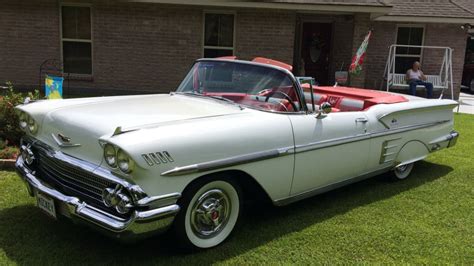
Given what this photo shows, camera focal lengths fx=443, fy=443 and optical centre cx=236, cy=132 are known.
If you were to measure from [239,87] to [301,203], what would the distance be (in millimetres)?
1378

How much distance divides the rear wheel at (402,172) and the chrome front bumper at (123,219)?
10.9 feet

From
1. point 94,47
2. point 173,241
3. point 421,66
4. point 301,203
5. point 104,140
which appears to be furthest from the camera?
point 421,66

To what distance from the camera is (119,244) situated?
3445mm

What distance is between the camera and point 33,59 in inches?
472

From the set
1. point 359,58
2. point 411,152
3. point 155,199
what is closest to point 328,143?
point 411,152

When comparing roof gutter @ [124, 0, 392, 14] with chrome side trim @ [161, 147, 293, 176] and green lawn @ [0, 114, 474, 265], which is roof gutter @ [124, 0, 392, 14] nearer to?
green lawn @ [0, 114, 474, 265]

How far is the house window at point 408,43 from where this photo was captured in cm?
1370

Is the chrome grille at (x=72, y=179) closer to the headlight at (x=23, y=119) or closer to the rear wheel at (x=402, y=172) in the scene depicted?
the headlight at (x=23, y=119)

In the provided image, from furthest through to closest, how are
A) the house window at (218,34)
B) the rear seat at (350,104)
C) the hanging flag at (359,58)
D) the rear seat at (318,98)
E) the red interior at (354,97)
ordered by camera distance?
the house window at (218,34), the hanging flag at (359,58), the rear seat at (318,98), the rear seat at (350,104), the red interior at (354,97)

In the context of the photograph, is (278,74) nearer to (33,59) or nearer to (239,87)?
(239,87)

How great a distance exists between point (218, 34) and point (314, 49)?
3.69 meters

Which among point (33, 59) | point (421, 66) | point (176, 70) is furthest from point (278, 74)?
point (421, 66)

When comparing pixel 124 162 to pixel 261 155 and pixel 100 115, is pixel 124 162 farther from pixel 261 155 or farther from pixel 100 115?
pixel 261 155

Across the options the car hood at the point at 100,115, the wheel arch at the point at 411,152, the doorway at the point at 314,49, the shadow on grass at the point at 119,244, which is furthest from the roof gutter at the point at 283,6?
the shadow on grass at the point at 119,244
